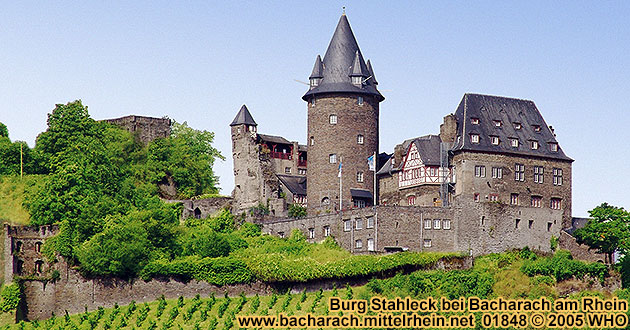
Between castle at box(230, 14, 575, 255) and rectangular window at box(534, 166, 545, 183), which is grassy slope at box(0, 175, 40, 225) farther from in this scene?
rectangular window at box(534, 166, 545, 183)

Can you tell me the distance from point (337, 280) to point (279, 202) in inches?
634

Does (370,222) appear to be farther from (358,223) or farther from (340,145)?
(340,145)

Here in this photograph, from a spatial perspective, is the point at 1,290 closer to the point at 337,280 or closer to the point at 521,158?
the point at 337,280

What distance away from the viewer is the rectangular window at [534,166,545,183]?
101938 mm

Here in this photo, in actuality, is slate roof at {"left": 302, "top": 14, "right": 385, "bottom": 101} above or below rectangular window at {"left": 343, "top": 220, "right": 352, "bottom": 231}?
above

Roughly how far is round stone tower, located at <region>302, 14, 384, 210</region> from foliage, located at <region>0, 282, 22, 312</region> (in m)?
21.7

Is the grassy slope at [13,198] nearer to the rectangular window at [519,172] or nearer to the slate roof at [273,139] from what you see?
the slate roof at [273,139]

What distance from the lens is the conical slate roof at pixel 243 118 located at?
111 metres

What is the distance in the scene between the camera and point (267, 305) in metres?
90.0

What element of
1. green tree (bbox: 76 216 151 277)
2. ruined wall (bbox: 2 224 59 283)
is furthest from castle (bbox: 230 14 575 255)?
ruined wall (bbox: 2 224 59 283)

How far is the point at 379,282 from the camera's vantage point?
90.3m

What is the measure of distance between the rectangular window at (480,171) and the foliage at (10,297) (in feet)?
96.2

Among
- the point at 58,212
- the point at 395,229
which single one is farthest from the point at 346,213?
the point at 58,212

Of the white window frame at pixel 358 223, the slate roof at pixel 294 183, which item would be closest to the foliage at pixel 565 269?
the white window frame at pixel 358 223
